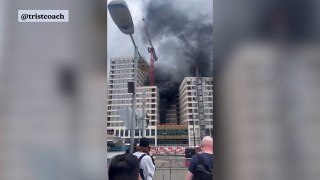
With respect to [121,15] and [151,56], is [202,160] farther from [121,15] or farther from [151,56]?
[121,15]

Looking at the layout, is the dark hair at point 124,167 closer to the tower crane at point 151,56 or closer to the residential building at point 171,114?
the residential building at point 171,114

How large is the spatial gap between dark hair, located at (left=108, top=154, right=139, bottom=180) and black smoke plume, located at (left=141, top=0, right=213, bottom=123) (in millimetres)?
212

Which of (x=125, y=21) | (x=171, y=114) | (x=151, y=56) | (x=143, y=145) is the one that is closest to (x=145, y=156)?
(x=143, y=145)

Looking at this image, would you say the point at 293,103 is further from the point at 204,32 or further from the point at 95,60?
the point at 95,60

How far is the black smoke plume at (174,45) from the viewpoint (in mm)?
1541

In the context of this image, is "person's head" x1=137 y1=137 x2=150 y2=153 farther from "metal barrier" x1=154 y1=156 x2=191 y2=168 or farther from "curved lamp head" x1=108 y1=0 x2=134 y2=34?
"curved lamp head" x1=108 y1=0 x2=134 y2=34

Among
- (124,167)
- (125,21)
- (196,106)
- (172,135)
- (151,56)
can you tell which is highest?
(125,21)

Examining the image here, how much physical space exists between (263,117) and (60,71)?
2.98 ft

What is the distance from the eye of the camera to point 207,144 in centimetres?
163

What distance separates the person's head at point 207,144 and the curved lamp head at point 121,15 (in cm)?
54

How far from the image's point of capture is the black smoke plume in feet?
5.06

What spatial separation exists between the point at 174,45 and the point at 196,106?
10.8 inches

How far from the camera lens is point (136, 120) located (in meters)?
1.53

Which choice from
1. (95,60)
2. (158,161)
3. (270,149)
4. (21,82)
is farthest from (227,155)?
(21,82)
